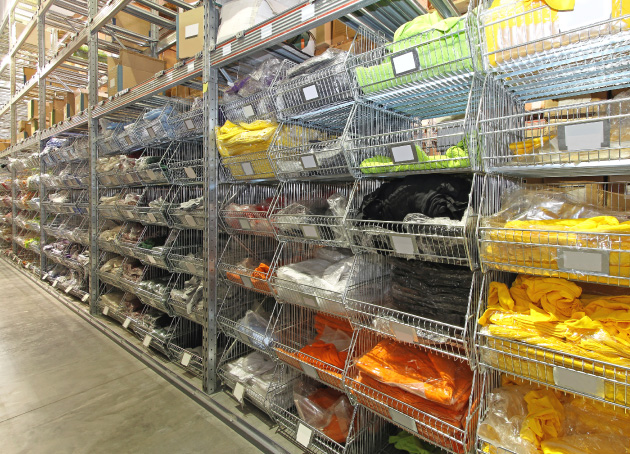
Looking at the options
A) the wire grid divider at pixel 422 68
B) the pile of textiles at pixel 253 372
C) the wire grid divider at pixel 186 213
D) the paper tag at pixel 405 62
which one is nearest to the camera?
the wire grid divider at pixel 422 68

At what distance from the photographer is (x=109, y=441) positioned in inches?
81.4

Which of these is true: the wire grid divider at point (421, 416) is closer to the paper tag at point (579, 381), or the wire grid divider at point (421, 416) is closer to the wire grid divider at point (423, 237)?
the paper tag at point (579, 381)

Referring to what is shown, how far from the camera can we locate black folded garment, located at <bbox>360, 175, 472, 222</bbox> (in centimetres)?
137

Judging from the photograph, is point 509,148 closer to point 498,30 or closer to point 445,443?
point 498,30

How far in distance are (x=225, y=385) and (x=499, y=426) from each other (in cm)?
186

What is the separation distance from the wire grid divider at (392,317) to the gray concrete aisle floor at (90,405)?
3.67ft

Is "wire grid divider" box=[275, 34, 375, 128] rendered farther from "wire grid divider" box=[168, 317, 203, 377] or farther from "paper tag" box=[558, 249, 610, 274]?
"wire grid divider" box=[168, 317, 203, 377]

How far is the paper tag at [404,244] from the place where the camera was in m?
1.32

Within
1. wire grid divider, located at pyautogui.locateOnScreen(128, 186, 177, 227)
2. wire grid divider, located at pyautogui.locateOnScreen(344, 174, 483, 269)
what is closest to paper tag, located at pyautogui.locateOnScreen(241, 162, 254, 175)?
wire grid divider, located at pyautogui.locateOnScreen(344, 174, 483, 269)

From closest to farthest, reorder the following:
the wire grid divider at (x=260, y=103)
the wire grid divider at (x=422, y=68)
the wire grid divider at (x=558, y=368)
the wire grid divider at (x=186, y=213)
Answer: the wire grid divider at (x=558, y=368) → the wire grid divider at (x=422, y=68) → the wire grid divider at (x=260, y=103) → the wire grid divider at (x=186, y=213)

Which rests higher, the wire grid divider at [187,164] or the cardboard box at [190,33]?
the cardboard box at [190,33]

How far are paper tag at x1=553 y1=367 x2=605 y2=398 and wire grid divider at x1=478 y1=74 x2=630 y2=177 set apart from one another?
0.58 metres

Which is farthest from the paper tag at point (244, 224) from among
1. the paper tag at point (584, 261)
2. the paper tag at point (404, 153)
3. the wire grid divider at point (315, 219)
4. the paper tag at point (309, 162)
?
the paper tag at point (584, 261)

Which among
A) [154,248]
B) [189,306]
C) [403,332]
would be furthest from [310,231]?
[154,248]
